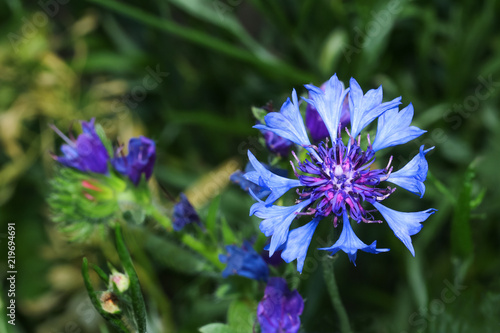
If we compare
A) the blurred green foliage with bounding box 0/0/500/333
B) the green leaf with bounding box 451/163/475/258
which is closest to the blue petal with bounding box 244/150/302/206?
the green leaf with bounding box 451/163/475/258

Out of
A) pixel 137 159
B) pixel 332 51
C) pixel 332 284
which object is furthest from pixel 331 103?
pixel 332 51

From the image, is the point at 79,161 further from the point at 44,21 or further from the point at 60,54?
the point at 60,54

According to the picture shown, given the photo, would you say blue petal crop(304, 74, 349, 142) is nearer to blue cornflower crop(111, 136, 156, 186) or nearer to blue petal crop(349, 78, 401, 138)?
blue petal crop(349, 78, 401, 138)

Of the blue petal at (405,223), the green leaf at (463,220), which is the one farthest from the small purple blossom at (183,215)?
the green leaf at (463,220)

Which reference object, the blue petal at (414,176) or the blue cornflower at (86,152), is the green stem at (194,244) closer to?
the blue cornflower at (86,152)

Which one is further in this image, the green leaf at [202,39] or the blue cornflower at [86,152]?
the green leaf at [202,39]

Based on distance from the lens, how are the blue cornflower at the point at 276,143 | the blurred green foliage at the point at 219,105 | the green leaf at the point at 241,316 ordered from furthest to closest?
the blurred green foliage at the point at 219,105 < the green leaf at the point at 241,316 < the blue cornflower at the point at 276,143

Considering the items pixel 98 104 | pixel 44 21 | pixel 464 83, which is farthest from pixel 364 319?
pixel 44 21
